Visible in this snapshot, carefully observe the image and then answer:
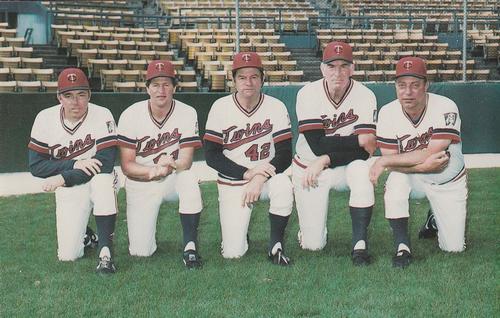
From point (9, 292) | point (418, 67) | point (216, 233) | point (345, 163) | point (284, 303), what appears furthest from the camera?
point (216, 233)

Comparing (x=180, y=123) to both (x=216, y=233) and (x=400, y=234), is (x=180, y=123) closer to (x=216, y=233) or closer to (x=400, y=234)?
(x=216, y=233)

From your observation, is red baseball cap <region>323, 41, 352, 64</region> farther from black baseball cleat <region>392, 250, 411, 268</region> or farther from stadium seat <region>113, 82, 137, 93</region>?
stadium seat <region>113, 82, 137, 93</region>

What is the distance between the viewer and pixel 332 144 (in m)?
4.65

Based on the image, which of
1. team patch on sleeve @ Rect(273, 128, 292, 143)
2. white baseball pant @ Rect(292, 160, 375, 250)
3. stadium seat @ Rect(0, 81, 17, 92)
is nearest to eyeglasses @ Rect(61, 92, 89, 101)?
team patch on sleeve @ Rect(273, 128, 292, 143)

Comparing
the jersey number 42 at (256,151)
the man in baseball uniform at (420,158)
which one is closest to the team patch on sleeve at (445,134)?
the man in baseball uniform at (420,158)

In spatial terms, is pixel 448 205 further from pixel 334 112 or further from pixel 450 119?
pixel 334 112

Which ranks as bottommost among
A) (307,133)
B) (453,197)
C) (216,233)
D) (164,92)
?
(216,233)

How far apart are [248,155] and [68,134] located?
49.7 inches

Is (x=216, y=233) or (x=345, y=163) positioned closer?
(x=345, y=163)

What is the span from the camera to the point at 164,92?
15.0 feet

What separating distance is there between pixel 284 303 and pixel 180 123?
1.62m

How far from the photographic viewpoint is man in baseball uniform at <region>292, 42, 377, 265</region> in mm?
4527

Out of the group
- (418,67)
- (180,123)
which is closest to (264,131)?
(180,123)

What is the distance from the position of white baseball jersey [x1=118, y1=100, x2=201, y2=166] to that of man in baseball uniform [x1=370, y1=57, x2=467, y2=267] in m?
1.30
